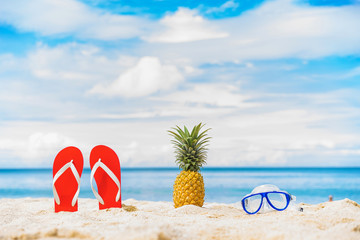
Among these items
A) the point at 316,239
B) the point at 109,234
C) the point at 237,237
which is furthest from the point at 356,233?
the point at 109,234

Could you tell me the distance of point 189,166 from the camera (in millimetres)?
6223

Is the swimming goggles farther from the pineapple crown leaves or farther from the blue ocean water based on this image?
the blue ocean water

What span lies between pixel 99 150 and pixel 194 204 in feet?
5.75

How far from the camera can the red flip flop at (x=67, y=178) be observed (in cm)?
559

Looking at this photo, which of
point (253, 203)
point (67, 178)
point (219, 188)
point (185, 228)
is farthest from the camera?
point (219, 188)

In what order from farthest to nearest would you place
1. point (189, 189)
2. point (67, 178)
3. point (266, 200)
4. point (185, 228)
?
point (189, 189), point (67, 178), point (266, 200), point (185, 228)

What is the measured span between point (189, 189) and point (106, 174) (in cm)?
136

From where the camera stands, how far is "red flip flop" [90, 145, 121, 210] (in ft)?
18.6

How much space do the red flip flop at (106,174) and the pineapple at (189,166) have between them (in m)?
1.02

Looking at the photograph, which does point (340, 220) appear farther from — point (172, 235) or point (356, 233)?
point (172, 235)

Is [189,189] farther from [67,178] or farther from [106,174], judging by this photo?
[67,178]

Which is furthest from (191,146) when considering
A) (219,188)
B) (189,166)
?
(219,188)

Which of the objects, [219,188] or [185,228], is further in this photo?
[219,188]

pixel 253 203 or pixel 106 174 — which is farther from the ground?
pixel 106 174
